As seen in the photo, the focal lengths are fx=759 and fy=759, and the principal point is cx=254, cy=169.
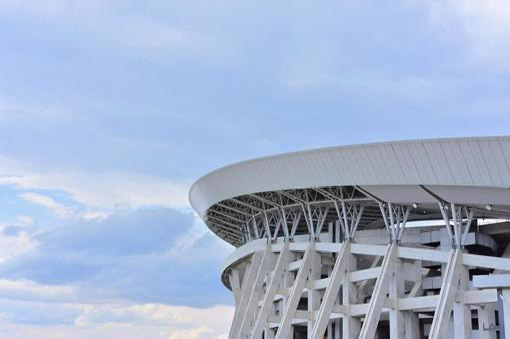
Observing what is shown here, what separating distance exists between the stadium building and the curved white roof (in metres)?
0.06

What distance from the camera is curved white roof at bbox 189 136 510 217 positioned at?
35.4m

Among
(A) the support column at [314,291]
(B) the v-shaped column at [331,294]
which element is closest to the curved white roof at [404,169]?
(B) the v-shaped column at [331,294]

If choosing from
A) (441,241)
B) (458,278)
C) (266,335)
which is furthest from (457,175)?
(266,335)

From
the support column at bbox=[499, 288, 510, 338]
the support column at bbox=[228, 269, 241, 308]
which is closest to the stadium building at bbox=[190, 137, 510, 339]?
the support column at bbox=[499, 288, 510, 338]

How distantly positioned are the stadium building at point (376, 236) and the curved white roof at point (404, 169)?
58 millimetres

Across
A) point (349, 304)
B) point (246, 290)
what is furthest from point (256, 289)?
point (349, 304)

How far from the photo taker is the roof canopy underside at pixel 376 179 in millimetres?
35750

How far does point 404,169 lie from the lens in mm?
38438

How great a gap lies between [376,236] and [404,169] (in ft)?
32.7

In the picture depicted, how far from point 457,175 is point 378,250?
8.79m

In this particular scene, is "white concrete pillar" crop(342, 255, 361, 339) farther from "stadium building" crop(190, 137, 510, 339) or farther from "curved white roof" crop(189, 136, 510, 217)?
"curved white roof" crop(189, 136, 510, 217)

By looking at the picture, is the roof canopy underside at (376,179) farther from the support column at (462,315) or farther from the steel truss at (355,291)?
the support column at (462,315)

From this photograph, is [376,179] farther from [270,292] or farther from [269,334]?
[269,334]

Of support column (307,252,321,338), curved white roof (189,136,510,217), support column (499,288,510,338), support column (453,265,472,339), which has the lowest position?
support column (499,288,510,338)
